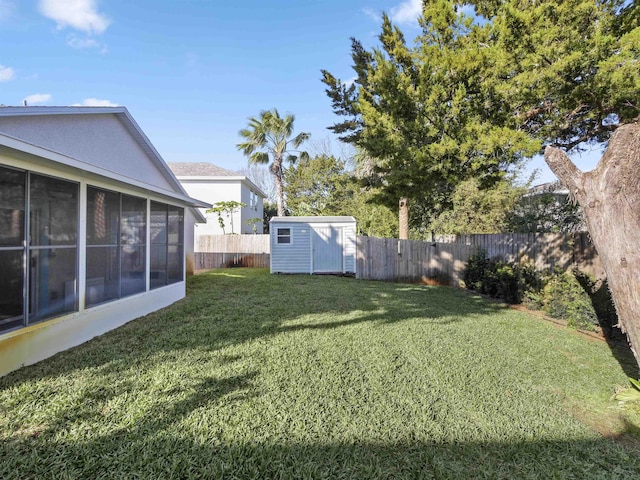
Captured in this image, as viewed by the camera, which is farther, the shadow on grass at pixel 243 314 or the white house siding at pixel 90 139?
the white house siding at pixel 90 139

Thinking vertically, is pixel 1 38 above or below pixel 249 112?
below

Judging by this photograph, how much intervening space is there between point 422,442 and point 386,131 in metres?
5.67

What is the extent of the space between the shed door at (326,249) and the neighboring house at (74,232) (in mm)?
6314

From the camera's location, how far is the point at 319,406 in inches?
121

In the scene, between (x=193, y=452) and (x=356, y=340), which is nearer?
(x=193, y=452)

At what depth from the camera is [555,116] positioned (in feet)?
19.5

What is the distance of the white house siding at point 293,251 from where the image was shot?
525 inches

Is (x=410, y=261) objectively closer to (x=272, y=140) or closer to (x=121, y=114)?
(x=121, y=114)

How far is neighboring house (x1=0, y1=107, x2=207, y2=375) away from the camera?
12.5 feet

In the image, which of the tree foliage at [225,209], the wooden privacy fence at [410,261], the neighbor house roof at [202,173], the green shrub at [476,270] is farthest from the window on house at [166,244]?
the neighbor house roof at [202,173]

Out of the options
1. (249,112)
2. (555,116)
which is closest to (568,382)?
(555,116)

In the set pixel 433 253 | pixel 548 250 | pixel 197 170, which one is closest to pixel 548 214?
pixel 433 253

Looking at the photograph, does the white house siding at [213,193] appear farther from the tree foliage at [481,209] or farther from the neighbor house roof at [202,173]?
the tree foliage at [481,209]

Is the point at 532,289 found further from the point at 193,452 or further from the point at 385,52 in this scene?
the point at 193,452
